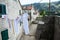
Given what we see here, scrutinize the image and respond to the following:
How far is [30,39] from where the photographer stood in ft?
12.9

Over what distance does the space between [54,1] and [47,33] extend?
2.13 meters

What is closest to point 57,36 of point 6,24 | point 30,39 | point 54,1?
point 30,39

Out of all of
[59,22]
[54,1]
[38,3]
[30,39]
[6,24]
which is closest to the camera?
[6,24]

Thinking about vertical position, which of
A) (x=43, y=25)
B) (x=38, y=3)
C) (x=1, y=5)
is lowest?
(x=43, y=25)

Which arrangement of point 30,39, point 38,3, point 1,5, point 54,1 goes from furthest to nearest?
point 38,3, point 54,1, point 30,39, point 1,5

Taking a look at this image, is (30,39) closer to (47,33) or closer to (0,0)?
(47,33)

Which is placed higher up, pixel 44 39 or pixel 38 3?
pixel 38 3

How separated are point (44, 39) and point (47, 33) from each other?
258mm

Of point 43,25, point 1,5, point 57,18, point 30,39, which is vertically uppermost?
point 1,5

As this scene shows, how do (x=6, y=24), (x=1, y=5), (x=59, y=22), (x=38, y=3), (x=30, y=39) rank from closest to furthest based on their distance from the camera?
(x=1, y=5)
(x=6, y=24)
(x=59, y=22)
(x=30, y=39)
(x=38, y=3)

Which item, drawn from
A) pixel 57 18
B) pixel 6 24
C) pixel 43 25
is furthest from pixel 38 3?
pixel 6 24

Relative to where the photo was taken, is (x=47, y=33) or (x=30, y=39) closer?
(x=47, y=33)

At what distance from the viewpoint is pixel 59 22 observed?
10.0ft

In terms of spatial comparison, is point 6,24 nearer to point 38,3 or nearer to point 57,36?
point 57,36
